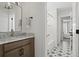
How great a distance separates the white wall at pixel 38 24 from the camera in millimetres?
2836

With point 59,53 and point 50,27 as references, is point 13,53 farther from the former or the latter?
point 50,27

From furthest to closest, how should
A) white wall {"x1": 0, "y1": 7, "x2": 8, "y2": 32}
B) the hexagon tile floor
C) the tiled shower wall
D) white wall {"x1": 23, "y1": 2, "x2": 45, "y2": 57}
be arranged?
the tiled shower wall
the hexagon tile floor
white wall {"x1": 23, "y1": 2, "x2": 45, "y2": 57}
white wall {"x1": 0, "y1": 7, "x2": 8, "y2": 32}

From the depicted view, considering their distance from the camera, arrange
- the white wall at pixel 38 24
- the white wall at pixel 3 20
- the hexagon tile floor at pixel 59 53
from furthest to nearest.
Answer: the hexagon tile floor at pixel 59 53 → the white wall at pixel 38 24 → the white wall at pixel 3 20

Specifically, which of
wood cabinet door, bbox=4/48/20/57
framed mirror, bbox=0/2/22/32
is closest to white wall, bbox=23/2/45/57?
framed mirror, bbox=0/2/22/32

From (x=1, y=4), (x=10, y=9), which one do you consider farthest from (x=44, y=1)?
(x=1, y=4)

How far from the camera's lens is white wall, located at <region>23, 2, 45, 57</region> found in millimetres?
2836

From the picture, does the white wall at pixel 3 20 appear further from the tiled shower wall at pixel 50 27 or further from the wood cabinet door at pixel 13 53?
the tiled shower wall at pixel 50 27

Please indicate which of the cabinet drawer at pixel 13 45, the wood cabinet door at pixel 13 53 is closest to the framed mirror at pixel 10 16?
the cabinet drawer at pixel 13 45

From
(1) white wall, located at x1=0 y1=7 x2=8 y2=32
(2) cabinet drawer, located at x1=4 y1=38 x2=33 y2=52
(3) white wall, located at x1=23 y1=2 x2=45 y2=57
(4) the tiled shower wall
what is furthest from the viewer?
(4) the tiled shower wall

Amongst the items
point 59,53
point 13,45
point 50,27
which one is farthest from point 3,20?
point 50,27

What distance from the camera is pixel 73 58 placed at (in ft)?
9.46

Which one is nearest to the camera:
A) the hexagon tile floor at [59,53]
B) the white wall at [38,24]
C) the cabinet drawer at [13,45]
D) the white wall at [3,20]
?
the cabinet drawer at [13,45]

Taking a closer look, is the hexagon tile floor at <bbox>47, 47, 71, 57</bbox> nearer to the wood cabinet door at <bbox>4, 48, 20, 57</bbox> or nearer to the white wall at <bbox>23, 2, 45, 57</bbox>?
the white wall at <bbox>23, 2, 45, 57</bbox>

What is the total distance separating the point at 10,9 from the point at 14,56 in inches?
49.1
